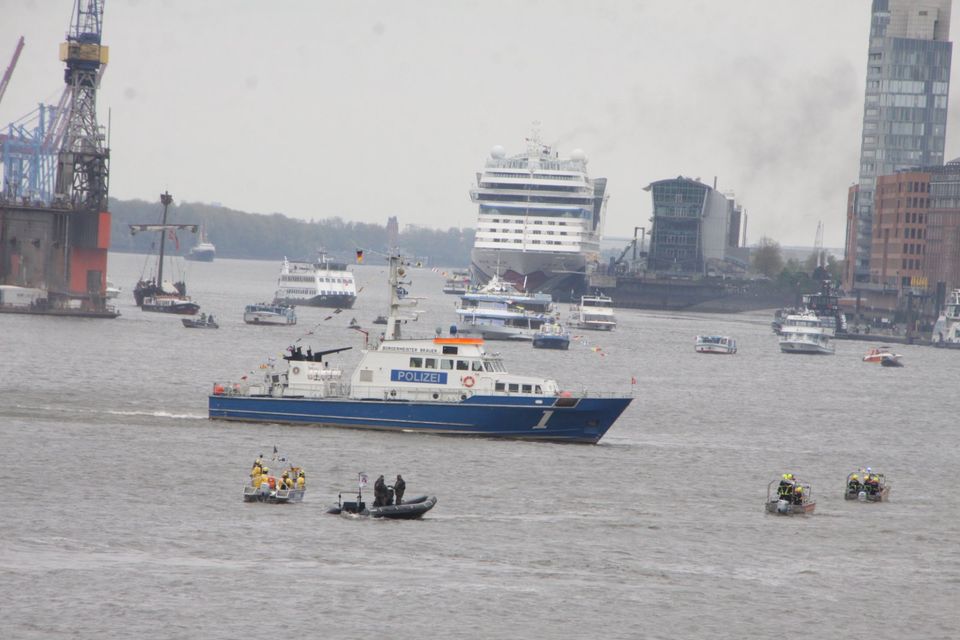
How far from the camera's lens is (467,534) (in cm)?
4825

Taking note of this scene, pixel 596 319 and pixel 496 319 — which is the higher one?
pixel 596 319

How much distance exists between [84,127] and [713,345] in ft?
216

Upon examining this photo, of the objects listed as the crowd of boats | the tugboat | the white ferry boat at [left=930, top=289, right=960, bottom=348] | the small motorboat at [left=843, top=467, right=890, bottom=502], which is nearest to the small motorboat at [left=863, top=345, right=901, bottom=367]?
the white ferry boat at [left=930, top=289, right=960, bottom=348]

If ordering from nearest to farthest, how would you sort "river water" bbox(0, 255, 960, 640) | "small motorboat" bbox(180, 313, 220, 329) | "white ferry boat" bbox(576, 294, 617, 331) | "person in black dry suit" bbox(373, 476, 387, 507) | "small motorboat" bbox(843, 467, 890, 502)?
"river water" bbox(0, 255, 960, 640), "person in black dry suit" bbox(373, 476, 387, 507), "small motorboat" bbox(843, 467, 890, 502), "small motorboat" bbox(180, 313, 220, 329), "white ferry boat" bbox(576, 294, 617, 331)

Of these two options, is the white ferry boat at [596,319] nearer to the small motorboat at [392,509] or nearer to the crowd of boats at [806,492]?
the crowd of boats at [806,492]

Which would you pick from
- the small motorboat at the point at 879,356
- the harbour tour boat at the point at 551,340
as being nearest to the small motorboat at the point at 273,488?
the harbour tour boat at the point at 551,340

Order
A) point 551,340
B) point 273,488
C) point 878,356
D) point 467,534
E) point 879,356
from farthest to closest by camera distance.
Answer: point 878,356, point 879,356, point 551,340, point 273,488, point 467,534

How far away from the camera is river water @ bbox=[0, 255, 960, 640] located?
3919 centimetres

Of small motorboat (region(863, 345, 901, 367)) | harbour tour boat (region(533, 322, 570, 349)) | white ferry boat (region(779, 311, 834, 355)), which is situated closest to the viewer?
harbour tour boat (region(533, 322, 570, 349))

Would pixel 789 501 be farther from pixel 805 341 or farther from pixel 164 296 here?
pixel 164 296

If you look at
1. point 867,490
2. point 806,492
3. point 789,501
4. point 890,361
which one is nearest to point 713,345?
point 890,361

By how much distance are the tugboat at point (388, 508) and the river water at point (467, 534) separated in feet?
1.29

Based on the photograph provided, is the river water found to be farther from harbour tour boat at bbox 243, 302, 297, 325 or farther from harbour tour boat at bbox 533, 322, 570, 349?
harbour tour boat at bbox 243, 302, 297, 325

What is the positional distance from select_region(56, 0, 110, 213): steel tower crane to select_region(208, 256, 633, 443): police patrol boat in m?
96.9
